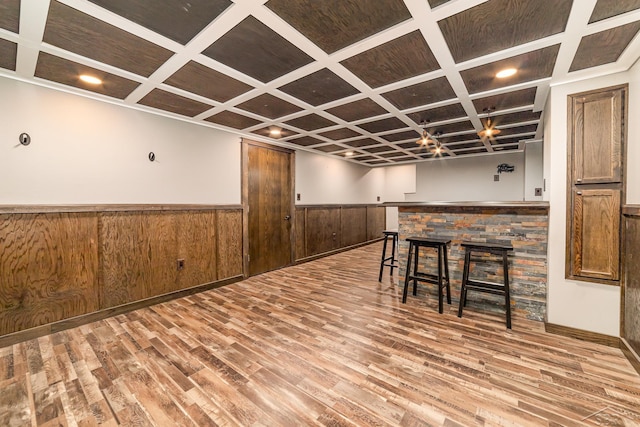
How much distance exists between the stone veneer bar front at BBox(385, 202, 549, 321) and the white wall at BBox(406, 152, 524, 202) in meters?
3.98

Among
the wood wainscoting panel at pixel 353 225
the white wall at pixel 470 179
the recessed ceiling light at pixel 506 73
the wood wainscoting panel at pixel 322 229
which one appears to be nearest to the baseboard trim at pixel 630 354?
the recessed ceiling light at pixel 506 73

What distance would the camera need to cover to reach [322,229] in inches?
237

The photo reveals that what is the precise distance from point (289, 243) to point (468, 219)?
322 centimetres

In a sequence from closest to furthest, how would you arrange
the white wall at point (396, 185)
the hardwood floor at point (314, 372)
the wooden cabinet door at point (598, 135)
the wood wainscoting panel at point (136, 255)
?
1. the hardwood floor at point (314, 372)
2. the wooden cabinet door at point (598, 135)
3. the wood wainscoting panel at point (136, 255)
4. the white wall at point (396, 185)

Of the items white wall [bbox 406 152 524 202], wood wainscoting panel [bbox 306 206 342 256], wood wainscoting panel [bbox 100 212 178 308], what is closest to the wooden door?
wood wainscoting panel [bbox 306 206 342 256]

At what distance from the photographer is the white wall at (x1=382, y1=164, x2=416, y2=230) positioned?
853 centimetres

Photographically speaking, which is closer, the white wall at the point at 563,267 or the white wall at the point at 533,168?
the white wall at the point at 563,267

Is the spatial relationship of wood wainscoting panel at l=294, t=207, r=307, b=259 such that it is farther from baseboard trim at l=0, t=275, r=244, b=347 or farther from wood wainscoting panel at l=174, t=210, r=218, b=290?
baseboard trim at l=0, t=275, r=244, b=347

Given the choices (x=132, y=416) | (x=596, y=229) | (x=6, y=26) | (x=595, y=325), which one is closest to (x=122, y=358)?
(x=132, y=416)

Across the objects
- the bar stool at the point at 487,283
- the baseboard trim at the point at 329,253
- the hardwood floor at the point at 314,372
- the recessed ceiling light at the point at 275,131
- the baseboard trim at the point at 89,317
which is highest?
the recessed ceiling light at the point at 275,131

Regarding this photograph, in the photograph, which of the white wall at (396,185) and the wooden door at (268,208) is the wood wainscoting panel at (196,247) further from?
the white wall at (396,185)

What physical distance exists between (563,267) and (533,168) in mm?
3661

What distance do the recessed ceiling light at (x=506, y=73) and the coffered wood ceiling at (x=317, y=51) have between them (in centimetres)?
5

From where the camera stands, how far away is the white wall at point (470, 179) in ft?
20.5
